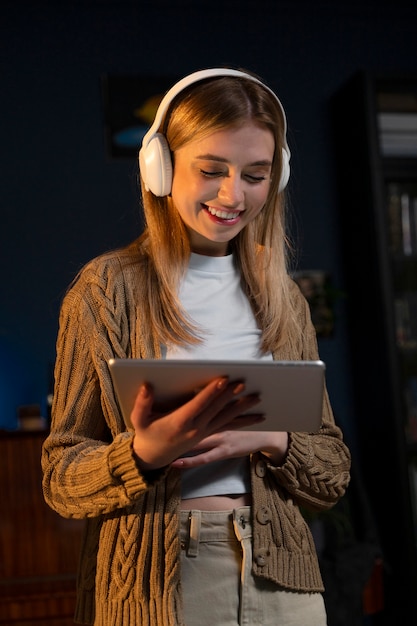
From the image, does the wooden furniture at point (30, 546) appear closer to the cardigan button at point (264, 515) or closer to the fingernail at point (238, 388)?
the cardigan button at point (264, 515)

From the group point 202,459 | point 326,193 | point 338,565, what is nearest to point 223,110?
point 202,459

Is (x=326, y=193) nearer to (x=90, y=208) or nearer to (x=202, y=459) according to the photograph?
(x=90, y=208)

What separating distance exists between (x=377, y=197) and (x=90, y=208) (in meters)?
1.25

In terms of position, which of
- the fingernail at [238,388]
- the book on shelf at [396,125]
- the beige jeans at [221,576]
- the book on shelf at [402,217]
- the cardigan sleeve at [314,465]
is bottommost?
the beige jeans at [221,576]

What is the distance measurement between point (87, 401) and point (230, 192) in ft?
1.34

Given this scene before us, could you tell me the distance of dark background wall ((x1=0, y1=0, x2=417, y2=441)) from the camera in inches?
155

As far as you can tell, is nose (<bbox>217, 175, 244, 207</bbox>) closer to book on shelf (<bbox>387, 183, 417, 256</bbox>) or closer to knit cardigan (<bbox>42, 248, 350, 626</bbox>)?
knit cardigan (<bbox>42, 248, 350, 626</bbox>)

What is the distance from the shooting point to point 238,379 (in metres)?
1.21

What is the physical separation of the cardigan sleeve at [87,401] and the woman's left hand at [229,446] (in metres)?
0.10

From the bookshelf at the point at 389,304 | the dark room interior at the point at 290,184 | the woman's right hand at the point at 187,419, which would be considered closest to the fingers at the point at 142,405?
the woman's right hand at the point at 187,419

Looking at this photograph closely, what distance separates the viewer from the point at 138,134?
4.04m

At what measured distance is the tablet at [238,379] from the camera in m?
1.18

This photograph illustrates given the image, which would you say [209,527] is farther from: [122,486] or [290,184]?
[290,184]

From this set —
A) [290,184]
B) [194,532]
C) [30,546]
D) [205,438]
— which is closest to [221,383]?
[205,438]
